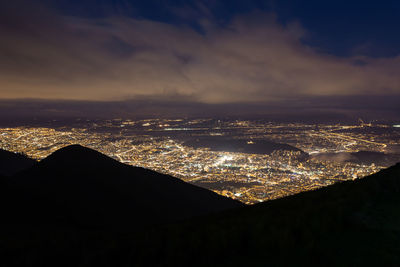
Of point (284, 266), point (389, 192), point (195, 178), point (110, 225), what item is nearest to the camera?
point (284, 266)

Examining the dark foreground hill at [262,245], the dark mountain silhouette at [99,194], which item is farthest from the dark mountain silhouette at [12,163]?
the dark foreground hill at [262,245]

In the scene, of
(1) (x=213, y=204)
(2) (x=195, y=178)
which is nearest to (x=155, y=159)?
(2) (x=195, y=178)

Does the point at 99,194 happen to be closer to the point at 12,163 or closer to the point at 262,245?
the point at 262,245

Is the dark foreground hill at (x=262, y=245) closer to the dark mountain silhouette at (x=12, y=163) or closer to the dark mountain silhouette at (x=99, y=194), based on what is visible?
the dark mountain silhouette at (x=99, y=194)

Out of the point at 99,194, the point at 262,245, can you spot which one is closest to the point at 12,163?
the point at 99,194

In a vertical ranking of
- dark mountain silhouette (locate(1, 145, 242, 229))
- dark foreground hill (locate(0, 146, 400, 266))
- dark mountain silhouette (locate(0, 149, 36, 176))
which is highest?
dark foreground hill (locate(0, 146, 400, 266))

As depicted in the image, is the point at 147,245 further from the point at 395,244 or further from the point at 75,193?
the point at 75,193

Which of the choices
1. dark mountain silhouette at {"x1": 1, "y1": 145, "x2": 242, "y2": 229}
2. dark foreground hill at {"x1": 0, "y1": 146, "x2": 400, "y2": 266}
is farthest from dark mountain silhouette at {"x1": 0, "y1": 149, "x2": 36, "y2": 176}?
dark foreground hill at {"x1": 0, "y1": 146, "x2": 400, "y2": 266}

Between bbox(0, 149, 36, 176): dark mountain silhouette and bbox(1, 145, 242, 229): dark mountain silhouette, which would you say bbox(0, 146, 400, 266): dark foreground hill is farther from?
bbox(0, 149, 36, 176): dark mountain silhouette
